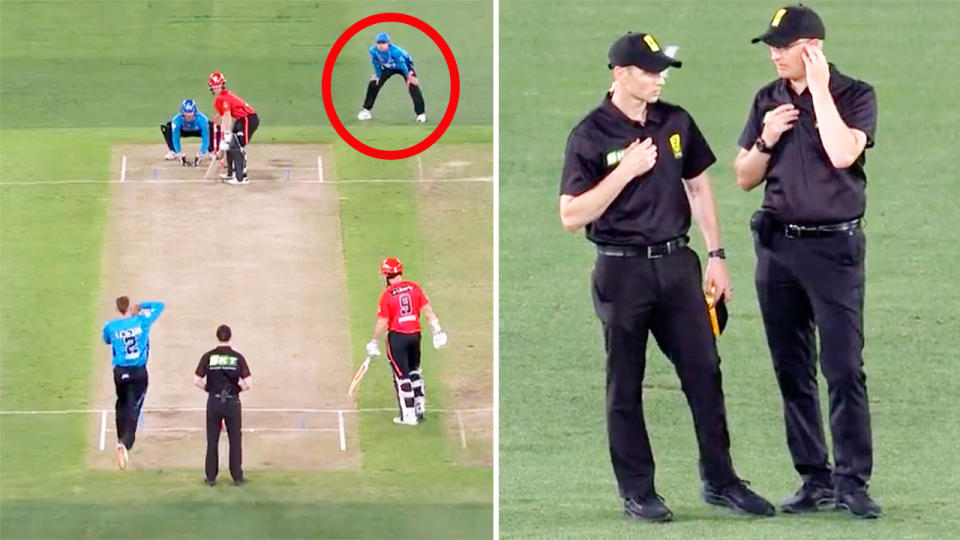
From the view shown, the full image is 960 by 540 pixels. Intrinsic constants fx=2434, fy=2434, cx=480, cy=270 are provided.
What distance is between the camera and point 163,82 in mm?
24531

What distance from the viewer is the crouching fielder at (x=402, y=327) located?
1633 centimetres

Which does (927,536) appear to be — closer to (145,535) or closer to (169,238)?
(145,535)

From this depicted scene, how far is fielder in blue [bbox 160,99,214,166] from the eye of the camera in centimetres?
2281

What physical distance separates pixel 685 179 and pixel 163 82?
16.2 meters

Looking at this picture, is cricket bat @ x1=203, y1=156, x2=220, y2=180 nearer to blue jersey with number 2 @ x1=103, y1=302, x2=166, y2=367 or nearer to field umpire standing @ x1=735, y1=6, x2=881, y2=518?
blue jersey with number 2 @ x1=103, y1=302, x2=166, y2=367

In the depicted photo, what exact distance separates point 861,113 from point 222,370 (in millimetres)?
7148

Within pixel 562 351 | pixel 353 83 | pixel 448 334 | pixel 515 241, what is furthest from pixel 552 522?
pixel 353 83

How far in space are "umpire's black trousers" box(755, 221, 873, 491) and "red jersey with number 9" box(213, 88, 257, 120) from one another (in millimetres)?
13609

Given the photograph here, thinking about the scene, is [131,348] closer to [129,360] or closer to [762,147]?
[129,360]

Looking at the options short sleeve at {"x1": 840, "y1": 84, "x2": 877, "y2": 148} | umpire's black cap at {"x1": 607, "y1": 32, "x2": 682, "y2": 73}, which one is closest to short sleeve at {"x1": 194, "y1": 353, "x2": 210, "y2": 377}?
umpire's black cap at {"x1": 607, "y1": 32, "x2": 682, "y2": 73}

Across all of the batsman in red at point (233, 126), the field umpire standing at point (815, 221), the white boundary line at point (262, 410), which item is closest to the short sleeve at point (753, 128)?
the field umpire standing at point (815, 221)

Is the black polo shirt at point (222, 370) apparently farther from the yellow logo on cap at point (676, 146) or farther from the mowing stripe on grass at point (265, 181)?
the yellow logo on cap at point (676, 146)

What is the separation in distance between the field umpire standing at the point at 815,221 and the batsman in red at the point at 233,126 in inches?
532

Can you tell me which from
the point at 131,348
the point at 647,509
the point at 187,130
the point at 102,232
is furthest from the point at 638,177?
the point at 187,130
